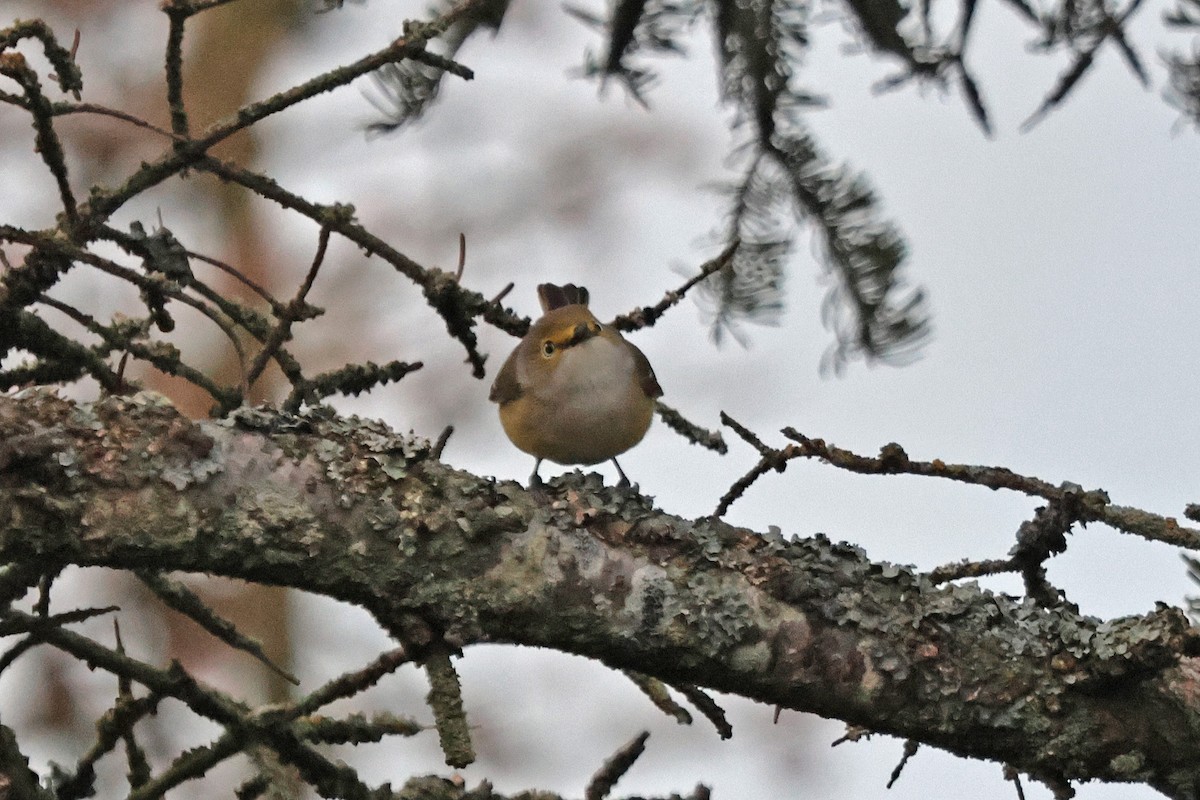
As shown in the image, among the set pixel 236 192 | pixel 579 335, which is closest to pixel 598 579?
pixel 579 335

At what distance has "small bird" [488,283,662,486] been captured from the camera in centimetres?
322

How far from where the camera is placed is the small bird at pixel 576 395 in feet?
10.6

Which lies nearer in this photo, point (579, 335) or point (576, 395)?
point (576, 395)

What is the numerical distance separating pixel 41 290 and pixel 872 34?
1.51 m

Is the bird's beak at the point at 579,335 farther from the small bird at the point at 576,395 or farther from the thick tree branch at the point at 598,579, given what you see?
the thick tree branch at the point at 598,579

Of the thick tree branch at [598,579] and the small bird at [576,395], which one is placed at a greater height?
the small bird at [576,395]

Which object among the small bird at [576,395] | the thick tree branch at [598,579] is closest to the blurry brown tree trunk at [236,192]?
the small bird at [576,395]

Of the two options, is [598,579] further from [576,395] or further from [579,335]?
[579,335]

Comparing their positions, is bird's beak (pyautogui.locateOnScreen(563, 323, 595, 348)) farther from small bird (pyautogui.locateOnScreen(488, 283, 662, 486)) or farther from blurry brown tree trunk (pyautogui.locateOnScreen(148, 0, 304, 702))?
blurry brown tree trunk (pyautogui.locateOnScreen(148, 0, 304, 702))

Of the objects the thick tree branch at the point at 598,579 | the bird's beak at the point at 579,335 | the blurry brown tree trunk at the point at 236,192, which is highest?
the blurry brown tree trunk at the point at 236,192

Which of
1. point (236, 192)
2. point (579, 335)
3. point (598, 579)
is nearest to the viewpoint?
point (598, 579)

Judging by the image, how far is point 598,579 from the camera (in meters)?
2.00

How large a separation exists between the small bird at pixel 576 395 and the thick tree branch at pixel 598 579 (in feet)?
3.39

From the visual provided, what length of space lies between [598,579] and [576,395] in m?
1.27
